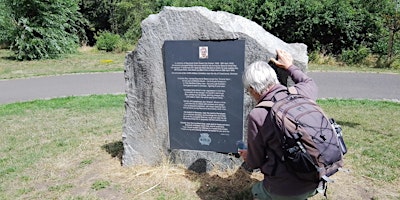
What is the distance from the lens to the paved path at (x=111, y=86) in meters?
9.77

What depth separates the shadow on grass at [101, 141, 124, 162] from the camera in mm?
5426

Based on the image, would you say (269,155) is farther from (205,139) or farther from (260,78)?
(205,139)

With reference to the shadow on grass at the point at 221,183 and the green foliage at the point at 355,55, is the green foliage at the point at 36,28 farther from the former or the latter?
the shadow on grass at the point at 221,183

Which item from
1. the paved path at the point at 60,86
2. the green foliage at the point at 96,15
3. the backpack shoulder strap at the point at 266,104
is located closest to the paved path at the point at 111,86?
the paved path at the point at 60,86

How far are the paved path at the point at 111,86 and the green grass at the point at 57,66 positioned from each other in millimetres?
888

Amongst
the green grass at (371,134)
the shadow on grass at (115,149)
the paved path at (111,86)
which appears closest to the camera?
the green grass at (371,134)

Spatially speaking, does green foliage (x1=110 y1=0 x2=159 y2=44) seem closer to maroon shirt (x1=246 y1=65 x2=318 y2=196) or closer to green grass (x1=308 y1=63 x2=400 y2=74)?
green grass (x1=308 y1=63 x2=400 y2=74)

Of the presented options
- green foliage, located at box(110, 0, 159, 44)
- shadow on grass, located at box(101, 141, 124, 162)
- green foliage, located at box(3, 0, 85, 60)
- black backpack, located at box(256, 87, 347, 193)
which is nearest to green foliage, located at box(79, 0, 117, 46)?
green foliage, located at box(110, 0, 159, 44)

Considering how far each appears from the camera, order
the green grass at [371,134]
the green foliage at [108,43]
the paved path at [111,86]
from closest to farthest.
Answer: the green grass at [371,134], the paved path at [111,86], the green foliage at [108,43]

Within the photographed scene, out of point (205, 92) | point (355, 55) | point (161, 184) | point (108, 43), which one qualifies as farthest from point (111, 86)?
point (108, 43)

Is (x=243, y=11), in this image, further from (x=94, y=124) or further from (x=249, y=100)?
(x=249, y=100)

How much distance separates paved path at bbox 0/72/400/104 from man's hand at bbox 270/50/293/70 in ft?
19.3

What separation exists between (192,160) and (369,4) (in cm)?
1362

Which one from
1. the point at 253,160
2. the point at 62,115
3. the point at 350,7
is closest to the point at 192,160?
the point at 253,160
